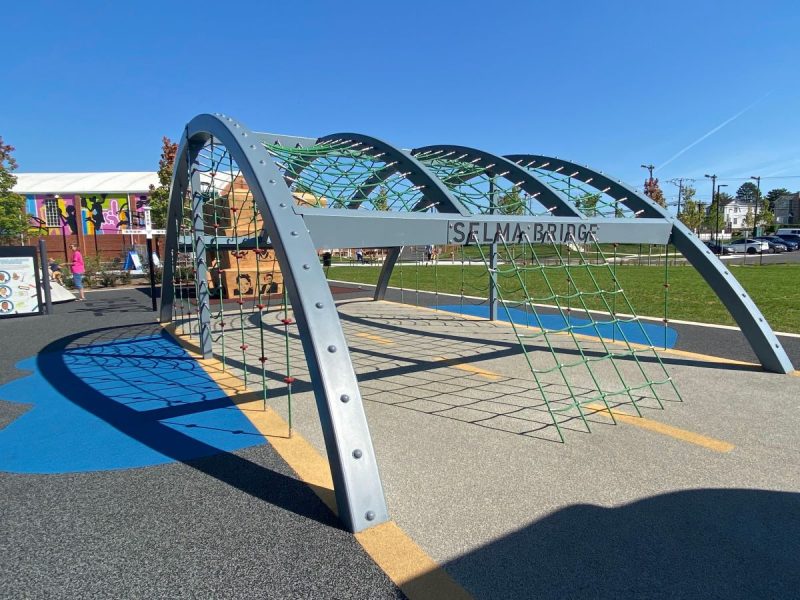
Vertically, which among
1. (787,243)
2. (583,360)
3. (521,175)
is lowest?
(583,360)

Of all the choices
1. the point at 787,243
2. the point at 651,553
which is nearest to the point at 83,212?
the point at 651,553

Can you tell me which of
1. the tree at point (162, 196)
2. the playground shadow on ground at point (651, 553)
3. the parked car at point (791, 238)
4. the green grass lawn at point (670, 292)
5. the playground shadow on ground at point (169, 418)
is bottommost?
the playground shadow on ground at point (651, 553)

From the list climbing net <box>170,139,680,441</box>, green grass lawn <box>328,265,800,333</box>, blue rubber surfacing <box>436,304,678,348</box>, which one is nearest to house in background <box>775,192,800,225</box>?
green grass lawn <box>328,265,800,333</box>

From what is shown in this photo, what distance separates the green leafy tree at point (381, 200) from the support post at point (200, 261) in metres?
2.75

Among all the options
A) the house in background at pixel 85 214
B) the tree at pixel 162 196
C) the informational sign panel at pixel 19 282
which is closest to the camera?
the informational sign panel at pixel 19 282

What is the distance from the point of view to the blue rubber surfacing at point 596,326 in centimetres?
845

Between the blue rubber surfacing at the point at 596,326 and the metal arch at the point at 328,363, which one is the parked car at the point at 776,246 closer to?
the blue rubber surfacing at the point at 596,326

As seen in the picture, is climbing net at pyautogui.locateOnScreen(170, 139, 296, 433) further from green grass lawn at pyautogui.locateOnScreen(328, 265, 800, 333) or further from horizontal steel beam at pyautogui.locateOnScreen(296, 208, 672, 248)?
green grass lawn at pyautogui.locateOnScreen(328, 265, 800, 333)

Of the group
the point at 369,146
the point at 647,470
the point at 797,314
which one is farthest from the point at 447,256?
the point at 647,470

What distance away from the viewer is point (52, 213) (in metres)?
39.0

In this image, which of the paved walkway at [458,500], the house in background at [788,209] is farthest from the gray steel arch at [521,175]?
the house in background at [788,209]

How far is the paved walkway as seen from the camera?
8.48ft

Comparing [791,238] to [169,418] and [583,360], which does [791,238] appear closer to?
[583,360]

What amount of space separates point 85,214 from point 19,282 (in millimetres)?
30974
